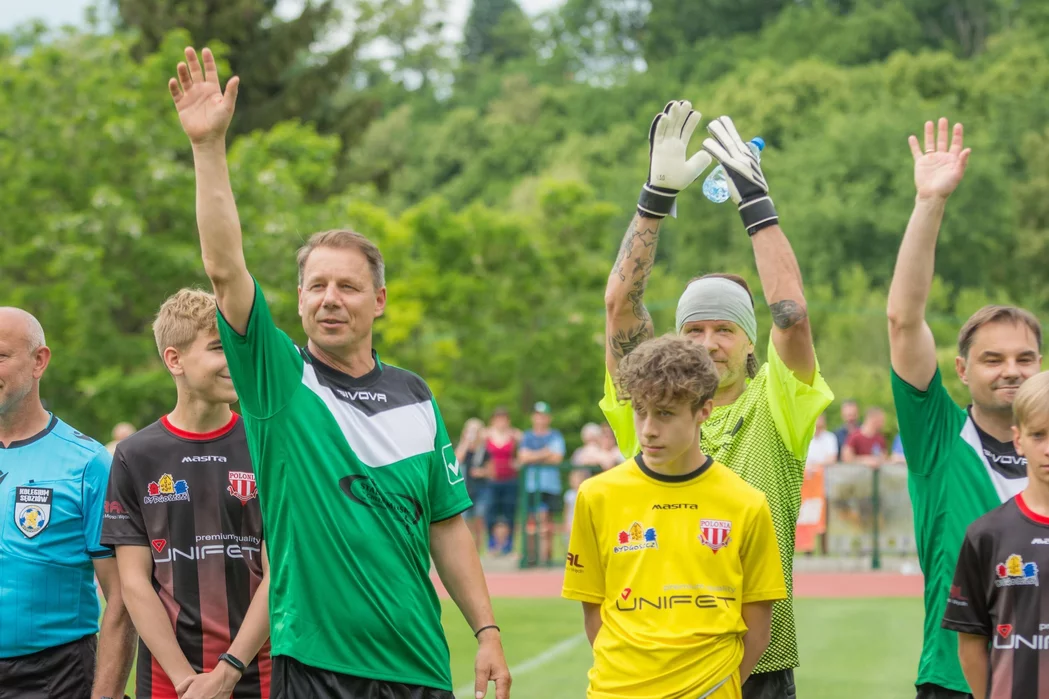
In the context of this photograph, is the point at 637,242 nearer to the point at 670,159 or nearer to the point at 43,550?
the point at 670,159

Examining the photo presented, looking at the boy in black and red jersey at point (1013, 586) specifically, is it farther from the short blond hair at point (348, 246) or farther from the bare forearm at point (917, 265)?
the short blond hair at point (348, 246)

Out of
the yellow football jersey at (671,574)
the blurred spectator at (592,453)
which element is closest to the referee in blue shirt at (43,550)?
the yellow football jersey at (671,574)

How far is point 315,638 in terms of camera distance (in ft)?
14.3

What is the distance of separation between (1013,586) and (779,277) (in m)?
1.32

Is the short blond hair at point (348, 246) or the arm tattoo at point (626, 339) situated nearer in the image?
the short blond hair at point (348, 246)

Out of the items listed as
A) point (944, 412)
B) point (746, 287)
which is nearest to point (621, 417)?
point (746, 287)

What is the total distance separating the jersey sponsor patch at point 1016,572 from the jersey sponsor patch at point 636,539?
1.08 metres

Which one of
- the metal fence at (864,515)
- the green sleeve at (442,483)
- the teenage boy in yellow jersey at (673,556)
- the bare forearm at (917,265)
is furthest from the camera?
the metal fence at (864,515)

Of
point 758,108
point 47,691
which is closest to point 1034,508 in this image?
point 47,691

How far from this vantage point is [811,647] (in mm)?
12938

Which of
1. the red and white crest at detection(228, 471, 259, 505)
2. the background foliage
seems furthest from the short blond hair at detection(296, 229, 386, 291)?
the background foliage

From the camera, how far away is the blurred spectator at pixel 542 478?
20.6 meters

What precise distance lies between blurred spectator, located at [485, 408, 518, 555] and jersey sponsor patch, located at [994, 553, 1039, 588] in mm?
16904

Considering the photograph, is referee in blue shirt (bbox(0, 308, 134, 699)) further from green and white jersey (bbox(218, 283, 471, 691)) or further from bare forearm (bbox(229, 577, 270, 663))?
green and white jersey (bbox(218, 283, 471, 691))
